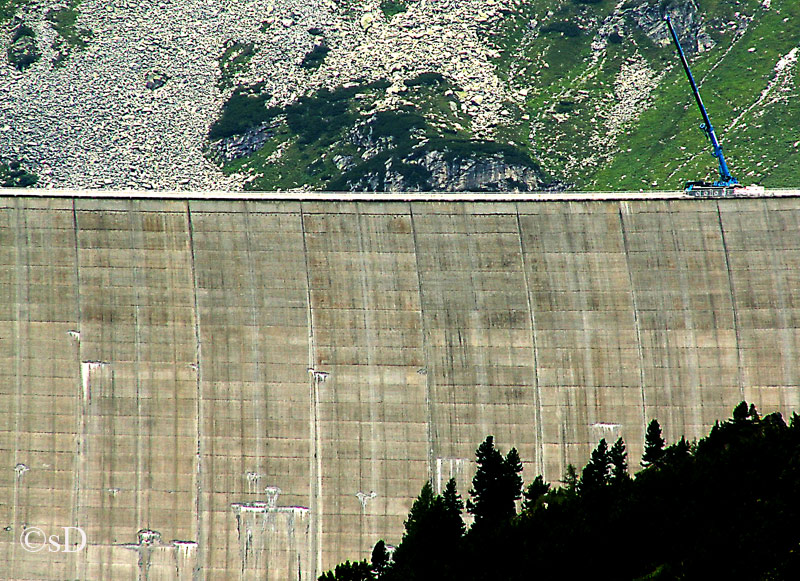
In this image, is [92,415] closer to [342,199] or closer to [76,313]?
[76,313]

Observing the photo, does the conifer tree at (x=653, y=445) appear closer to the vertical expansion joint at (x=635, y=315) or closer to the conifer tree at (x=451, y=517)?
the vertical expansion joint at (x=635, y=315)

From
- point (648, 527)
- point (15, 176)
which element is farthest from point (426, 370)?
point (15, 176)

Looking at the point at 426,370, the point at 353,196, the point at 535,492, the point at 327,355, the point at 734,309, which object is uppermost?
the point at 353,196

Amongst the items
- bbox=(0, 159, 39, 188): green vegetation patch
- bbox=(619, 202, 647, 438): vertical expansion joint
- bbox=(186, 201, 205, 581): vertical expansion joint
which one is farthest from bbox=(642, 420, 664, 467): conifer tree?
bbox=(0, 159, 39, 188): green vegetation patch

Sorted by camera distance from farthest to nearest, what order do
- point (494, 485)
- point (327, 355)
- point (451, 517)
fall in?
point (327, 355)
point (494, 485)
point (451, 517)

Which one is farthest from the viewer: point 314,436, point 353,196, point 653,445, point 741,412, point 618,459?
point 353,196

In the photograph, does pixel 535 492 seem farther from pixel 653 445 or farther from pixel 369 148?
pixel 369 148
